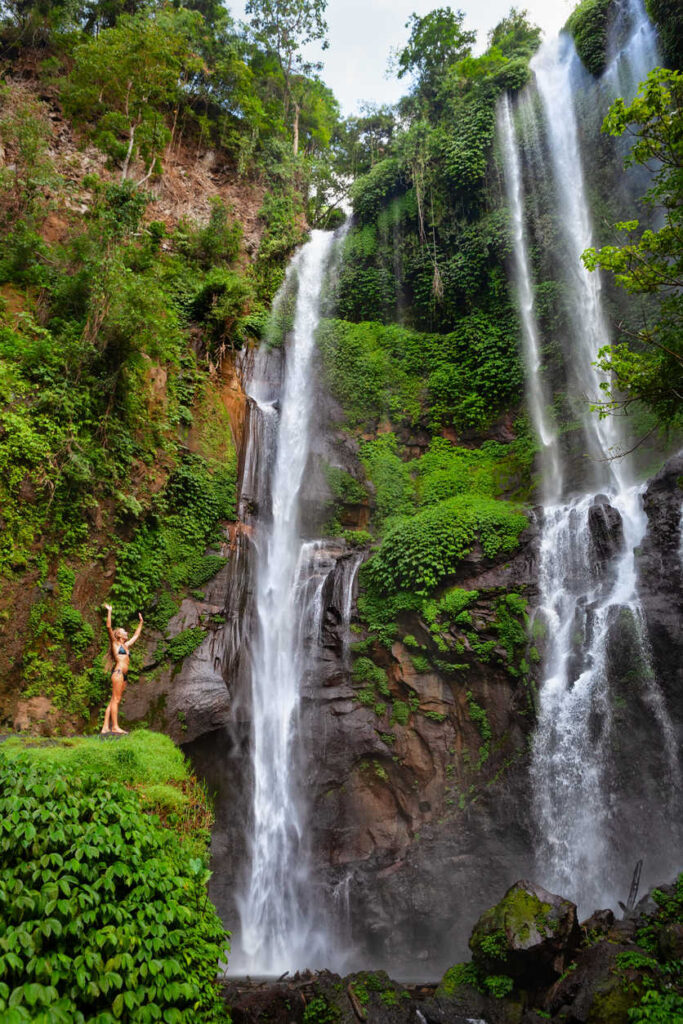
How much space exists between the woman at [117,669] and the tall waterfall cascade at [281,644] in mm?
2790

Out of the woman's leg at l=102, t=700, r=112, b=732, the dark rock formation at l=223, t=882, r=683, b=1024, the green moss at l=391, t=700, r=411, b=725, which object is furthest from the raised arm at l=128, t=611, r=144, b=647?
the green moss at l=391, t=700, r=411, b=725

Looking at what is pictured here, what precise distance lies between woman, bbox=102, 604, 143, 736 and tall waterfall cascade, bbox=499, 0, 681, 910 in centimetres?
713

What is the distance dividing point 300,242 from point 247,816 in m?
18.5

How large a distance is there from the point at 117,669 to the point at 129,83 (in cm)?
1692

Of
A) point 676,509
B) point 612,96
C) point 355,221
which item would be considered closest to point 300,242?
point 355,221

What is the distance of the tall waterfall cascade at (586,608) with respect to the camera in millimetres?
8820

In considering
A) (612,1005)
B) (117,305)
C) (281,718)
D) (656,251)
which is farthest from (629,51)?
(612,1005)

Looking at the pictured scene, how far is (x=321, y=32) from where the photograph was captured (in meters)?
23.6

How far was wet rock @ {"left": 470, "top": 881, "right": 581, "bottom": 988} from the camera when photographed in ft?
21.7

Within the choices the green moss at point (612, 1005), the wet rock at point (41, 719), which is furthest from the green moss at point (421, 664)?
the wet rock at point (41, 719)

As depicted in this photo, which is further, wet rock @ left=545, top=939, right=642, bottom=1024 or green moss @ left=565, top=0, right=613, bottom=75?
green moss @ left=565, top=0, right=613, bottom=75

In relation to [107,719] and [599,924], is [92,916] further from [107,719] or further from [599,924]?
[599,924]

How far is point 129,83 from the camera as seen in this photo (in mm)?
16453

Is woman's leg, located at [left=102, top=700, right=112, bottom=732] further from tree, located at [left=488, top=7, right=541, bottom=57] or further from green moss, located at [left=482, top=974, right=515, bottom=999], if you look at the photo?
tree, located at [left=488, top=7, right=541, bottom=57]
